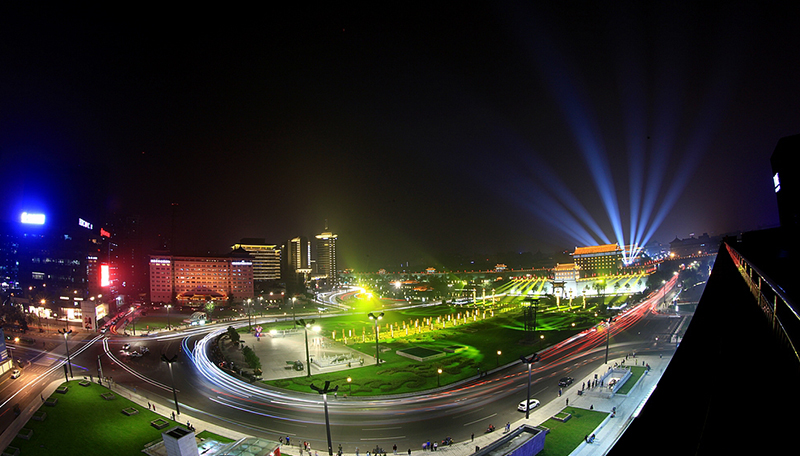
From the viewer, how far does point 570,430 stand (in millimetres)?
17734

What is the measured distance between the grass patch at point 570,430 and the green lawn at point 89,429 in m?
18.4

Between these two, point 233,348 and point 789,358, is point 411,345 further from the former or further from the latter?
point 789,358

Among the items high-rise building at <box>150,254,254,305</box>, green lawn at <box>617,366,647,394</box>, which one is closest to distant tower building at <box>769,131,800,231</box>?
green lawn at <box>617,366,647,394</box>

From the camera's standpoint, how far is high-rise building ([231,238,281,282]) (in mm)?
115062

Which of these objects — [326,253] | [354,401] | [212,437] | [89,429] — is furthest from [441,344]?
[326,253]

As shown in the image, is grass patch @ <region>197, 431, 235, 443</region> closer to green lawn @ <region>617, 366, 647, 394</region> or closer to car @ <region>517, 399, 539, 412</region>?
car @ <region>517, 399, 539, 412</region>

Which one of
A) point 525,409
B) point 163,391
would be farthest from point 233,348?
point 525,409

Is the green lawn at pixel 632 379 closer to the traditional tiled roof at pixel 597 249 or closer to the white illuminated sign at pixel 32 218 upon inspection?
the white illuminated sign at pixel 32 218

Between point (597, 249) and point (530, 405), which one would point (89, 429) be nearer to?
point (530, 405)

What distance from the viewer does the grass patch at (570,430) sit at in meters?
16.1

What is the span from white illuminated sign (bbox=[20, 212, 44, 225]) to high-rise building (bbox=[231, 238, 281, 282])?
54595 mm

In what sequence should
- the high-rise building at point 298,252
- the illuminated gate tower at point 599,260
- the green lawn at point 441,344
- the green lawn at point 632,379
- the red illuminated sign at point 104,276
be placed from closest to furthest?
the green lawn at point 632,379, the green lawn at point 441,344, the red illuminated sign at point 104,276, the illuminated gate tower at point 599,260, the high-rise building at point 298,252

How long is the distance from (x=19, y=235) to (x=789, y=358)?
87.2 meters

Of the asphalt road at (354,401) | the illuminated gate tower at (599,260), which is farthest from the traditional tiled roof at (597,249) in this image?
the asphalt road at (354,401)
